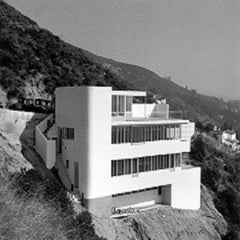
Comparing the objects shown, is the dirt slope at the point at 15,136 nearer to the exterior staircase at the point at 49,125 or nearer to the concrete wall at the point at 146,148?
the exterior staircase at the point at 49,125

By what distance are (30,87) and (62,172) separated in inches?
680

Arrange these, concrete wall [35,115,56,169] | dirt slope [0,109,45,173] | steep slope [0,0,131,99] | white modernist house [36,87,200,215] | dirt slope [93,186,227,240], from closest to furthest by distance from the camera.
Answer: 1. dirt slope [0,109,45,173]
2. dirt slope [93,186,227,240]
3. white modernist house [36,87,200,215]
4. concrete wall [35,115,56,169]
5. steep slope [0,0,131,99]

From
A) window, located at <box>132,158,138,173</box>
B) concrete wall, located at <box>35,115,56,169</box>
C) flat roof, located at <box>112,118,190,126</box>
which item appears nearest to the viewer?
flat roof, located at <box>112,118,190,126</box>

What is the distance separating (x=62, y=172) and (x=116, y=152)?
3.53 metres

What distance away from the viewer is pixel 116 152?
74.8 feet

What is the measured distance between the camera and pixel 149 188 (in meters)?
25.9

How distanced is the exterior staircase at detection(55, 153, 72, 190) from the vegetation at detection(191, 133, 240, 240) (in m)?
12.5

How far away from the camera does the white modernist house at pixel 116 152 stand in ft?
71.6

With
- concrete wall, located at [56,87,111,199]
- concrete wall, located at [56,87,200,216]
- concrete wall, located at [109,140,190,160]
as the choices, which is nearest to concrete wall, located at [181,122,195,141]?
concrete wall, located at [109,140,190,160]

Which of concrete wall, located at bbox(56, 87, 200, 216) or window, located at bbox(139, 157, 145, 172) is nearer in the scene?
concrete wall, located at bbox(56, 87, 200, 216)

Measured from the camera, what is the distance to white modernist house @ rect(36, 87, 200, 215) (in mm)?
21828

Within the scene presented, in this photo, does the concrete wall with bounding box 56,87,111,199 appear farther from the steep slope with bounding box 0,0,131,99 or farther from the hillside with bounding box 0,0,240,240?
the steep slope with bounding box 0,0,131,99

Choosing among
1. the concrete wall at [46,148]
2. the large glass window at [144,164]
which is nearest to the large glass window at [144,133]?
the large glass window at [144,164]

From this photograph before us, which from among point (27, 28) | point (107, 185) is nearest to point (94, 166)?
point (107, 185)
